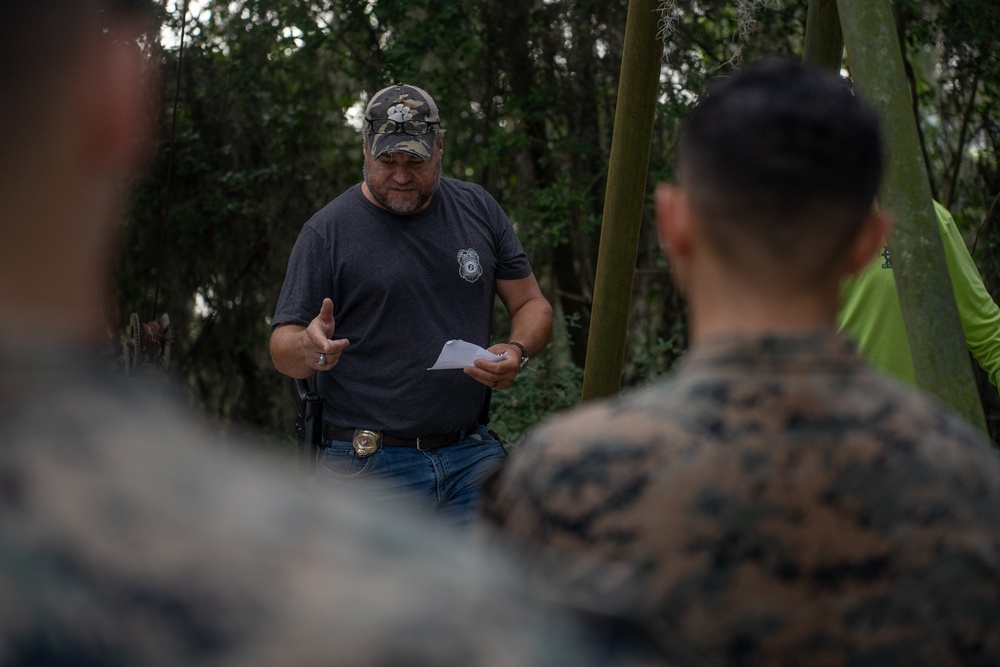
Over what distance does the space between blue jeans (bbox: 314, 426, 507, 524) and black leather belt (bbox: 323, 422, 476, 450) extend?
0.02 m

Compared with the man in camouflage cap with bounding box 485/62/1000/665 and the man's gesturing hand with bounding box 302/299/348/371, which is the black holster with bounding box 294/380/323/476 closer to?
the man's gesturing hand with bounding box 302/299/348/371

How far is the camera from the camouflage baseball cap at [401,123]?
4195 mm

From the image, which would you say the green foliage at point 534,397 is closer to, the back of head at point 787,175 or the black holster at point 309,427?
the black holster at point 309,427

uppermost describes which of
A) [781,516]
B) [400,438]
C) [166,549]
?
[166,549]

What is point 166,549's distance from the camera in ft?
2.47

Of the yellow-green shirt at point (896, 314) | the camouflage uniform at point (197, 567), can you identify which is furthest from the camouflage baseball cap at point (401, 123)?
the camouflage uniform at point (197, 567)

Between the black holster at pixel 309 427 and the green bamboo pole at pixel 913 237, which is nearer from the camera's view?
the green bamboo pole at pixel 913 237

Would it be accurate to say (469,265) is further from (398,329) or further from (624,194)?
(624,194)

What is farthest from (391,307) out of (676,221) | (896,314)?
(676,221)

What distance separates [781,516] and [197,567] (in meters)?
0.86

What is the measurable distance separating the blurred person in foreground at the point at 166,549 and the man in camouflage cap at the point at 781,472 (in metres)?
0.59

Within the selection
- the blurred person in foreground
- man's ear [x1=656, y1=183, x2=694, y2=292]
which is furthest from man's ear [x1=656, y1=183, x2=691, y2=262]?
the blurred person in foreground

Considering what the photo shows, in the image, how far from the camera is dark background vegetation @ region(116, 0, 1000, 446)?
8227 millimetres

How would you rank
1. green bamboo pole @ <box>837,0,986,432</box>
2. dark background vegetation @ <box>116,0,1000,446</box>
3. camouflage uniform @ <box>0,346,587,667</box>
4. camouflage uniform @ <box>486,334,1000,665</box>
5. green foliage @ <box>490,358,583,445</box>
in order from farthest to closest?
dark background vegetation @ <box>116,0,1000,446</box>
green foliage @ <box>490,358,583,445</box>
green bamboo pole @ <box>837,0,986,432</box>
camouflage uniform @ <box>486,334,1000,665</box>
camouflage uniform @ <box>0,346,587,667</box>
